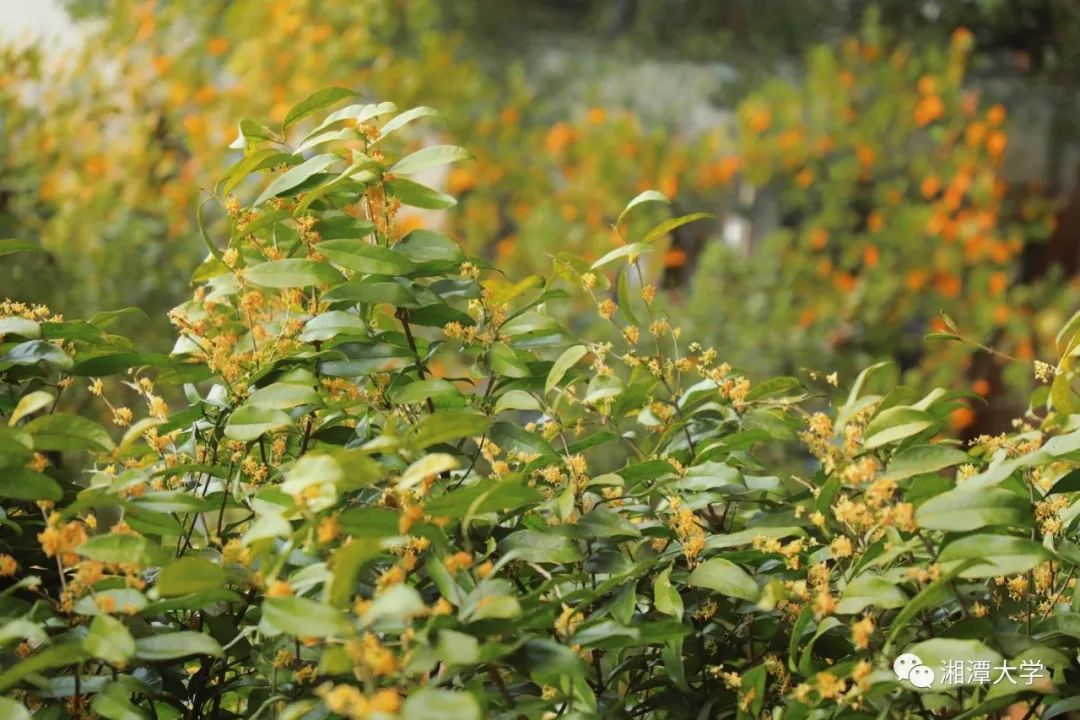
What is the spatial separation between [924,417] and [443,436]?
25 cm

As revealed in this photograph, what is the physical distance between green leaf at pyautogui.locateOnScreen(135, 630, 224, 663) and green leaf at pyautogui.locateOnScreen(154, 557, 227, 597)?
0.03 meters

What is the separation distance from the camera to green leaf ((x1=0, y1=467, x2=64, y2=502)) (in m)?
0.55

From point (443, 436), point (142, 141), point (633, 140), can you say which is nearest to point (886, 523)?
point (443, 436)

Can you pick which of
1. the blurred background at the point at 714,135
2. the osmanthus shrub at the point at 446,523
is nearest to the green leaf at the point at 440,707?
the osmanthus shrub at the point at 446,523

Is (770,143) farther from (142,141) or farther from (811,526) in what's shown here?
(811,526)

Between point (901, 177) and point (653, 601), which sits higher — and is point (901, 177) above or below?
below

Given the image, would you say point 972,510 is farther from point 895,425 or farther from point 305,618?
point 305,618

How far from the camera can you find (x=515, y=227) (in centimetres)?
358

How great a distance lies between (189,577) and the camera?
0.51 metres

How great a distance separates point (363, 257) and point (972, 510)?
1.04ft

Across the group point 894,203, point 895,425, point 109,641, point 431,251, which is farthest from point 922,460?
point 894,203

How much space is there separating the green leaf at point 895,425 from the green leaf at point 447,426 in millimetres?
214

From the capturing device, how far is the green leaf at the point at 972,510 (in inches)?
21.6

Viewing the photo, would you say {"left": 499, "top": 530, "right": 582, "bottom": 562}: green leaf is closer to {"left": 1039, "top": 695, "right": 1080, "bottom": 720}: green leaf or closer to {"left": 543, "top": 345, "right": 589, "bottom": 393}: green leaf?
{"left": 543, "top": 345, "right": 589, "bottom": 393}: green leaf
